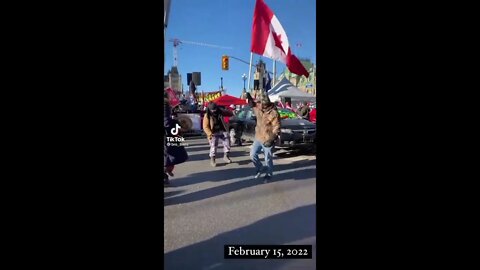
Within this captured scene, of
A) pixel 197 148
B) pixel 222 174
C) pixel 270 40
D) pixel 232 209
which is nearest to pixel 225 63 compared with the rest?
pixel 270 40

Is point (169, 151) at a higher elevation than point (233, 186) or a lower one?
higher

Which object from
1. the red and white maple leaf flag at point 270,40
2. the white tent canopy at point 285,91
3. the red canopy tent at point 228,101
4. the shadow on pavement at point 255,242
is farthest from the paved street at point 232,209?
the red and white maple leaf flag at point 270,40

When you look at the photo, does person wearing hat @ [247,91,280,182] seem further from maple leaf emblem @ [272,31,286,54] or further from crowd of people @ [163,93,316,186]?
maple leaf emblem @ [272,31,286,54]

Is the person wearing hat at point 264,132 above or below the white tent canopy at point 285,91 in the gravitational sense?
below

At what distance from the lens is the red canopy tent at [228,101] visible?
309 cm

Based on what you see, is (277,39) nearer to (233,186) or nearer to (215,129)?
(215,129)

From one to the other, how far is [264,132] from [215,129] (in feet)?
1.67

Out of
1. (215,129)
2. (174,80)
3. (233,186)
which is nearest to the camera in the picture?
(174,80)

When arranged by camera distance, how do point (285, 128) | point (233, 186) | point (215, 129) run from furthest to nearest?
point (285, 128), point (215, 129), point (233, 186)

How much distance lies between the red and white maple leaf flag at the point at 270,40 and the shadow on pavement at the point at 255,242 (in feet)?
4.19

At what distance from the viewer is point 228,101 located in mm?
3141

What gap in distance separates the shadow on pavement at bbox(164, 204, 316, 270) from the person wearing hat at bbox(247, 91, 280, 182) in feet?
1.67

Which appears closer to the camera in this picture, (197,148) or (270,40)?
(270,40)

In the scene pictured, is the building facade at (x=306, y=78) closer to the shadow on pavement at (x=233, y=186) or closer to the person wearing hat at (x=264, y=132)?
the person wearing hat at (x=264, y=132)
